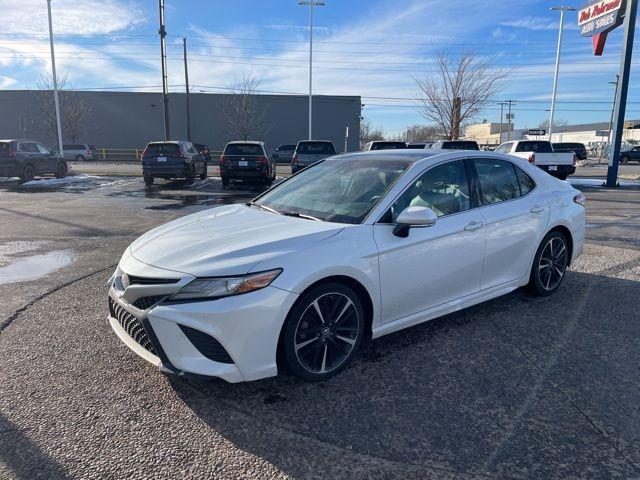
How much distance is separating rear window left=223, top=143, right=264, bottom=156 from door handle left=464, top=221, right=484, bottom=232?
549 inches

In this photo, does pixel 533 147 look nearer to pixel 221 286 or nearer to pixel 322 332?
pixel 322 332

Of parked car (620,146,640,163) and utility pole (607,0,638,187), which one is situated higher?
utility pole (607,0,638,187)

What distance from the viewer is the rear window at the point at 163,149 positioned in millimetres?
17977

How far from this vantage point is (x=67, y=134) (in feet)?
167

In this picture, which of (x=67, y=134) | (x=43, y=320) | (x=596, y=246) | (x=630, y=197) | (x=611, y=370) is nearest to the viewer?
(x=611, y=370)

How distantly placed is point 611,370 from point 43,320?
15.6ft

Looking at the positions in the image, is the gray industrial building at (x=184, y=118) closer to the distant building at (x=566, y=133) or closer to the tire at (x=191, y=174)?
the tire at (x=191, y=174)

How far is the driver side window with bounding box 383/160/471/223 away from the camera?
3.66 meters

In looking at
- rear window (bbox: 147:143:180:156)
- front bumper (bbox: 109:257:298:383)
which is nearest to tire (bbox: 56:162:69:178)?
rear window (bbox: 147:143:180:156)

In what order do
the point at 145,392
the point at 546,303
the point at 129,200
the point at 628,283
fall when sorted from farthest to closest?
1. the point at 129,200
2. the point at 628,283
3. the point at 546,303
4. the point at 145,392

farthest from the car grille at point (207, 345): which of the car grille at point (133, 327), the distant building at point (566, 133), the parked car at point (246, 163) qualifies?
the distant building at point (566, 133)

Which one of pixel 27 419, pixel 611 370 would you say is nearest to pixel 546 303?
pixel 611 370

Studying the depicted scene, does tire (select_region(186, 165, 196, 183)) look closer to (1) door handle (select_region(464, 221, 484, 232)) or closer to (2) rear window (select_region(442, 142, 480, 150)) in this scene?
(2) rear window (select_region(442, 142, 480, 150))

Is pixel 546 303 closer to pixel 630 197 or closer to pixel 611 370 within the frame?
pixel 611 370
